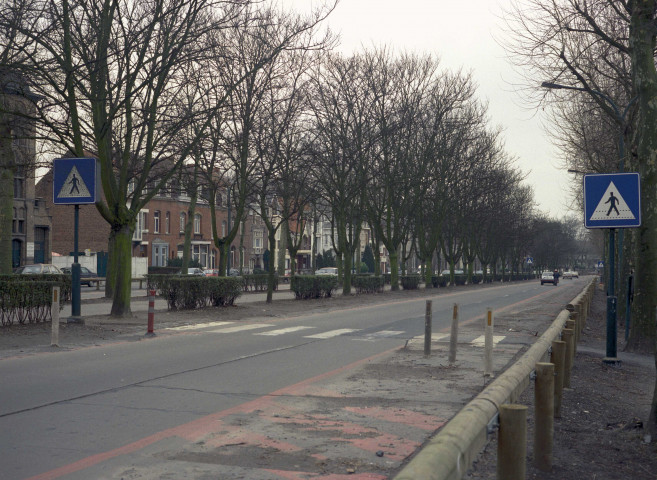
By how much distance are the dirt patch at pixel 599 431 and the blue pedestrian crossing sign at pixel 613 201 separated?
2.60m

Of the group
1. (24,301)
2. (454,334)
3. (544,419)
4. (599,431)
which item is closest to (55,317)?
(24,301)

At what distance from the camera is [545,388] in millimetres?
6082

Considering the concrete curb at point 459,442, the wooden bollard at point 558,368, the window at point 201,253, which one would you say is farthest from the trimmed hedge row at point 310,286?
the window at point 201,253

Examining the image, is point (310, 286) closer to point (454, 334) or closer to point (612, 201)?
point (454, 334)

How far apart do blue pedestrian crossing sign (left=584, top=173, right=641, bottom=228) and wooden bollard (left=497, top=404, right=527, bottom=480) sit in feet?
28.2

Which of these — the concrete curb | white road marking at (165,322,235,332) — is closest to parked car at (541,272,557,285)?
white road marking at (165,322,235,332)

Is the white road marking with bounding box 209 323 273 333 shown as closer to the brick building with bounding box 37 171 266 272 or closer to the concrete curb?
the concrete curb

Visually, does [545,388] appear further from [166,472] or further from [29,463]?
[29,463]

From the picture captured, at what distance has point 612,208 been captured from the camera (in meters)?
12.4

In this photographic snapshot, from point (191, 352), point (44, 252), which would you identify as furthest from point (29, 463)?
point (44, 252)

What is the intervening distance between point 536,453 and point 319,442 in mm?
1861

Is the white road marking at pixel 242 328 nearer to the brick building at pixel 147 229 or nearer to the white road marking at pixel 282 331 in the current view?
the white road marking at pixel 282 331

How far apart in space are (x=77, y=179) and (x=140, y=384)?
28.4 feet

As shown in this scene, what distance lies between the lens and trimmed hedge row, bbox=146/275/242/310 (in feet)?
75.0
